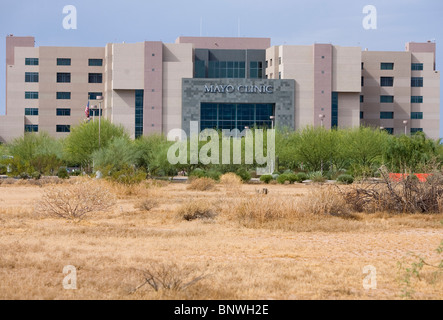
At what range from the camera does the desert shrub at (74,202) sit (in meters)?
18.0

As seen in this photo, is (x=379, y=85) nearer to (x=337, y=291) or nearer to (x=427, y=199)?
(x=427, y=199)

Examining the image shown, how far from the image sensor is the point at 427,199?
19406mm

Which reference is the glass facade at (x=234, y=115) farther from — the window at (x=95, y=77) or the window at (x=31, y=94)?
the window at (x=31, y=94)

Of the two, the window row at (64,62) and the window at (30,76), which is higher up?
the window row at (64,62)

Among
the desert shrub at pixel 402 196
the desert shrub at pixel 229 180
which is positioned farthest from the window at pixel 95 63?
the desert shrub at pixel 402 196

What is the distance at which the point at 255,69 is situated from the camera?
97.1 metres

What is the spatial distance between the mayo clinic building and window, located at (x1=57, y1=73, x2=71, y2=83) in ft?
0.58

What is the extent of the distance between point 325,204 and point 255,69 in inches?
3163

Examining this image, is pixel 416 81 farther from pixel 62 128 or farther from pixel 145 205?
pixel 145 205

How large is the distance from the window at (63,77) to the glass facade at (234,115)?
26.0 meters

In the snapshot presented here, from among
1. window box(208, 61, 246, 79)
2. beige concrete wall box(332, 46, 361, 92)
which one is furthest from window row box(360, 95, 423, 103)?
window box(208, 61, 246, 79)

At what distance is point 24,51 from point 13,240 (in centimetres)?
9305

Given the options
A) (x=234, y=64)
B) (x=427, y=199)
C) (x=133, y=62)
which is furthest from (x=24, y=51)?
(x=427, y=199)

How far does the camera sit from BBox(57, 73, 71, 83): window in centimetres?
9875
